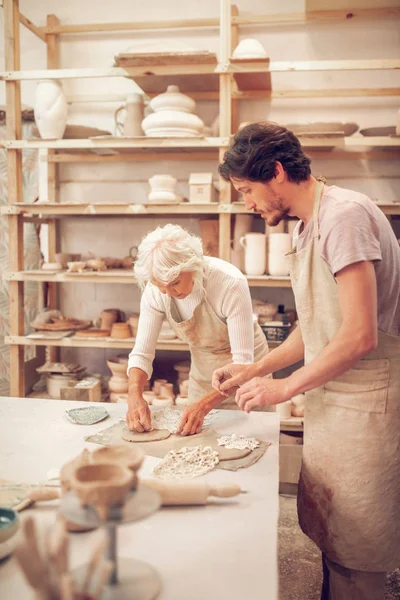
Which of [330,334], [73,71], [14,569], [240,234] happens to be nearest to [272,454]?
[330,334]

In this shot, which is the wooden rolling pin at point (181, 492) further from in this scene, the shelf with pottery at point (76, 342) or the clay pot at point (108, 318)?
the clay pot at point (108, 318)

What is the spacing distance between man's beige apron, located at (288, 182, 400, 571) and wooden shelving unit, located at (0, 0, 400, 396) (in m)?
1.76

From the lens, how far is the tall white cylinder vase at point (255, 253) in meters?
3.54

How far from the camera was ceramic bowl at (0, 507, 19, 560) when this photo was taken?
112cm

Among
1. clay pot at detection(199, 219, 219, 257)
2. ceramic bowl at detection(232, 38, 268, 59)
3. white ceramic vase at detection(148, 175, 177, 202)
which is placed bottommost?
clay pot at detection(199, 219, 219, 257)

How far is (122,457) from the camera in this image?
1.07 metres

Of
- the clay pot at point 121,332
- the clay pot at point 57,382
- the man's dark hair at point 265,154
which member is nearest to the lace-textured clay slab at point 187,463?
the man's dark hair at point 265,154

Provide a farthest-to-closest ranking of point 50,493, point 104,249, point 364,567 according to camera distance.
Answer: point 104,249, point 364,567, point 50,493

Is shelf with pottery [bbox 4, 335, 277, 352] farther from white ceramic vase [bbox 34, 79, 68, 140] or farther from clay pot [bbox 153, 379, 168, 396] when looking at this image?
white ceramic vase [bbox 34, 79, 68, 140]

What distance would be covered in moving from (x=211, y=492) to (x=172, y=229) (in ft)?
3.67

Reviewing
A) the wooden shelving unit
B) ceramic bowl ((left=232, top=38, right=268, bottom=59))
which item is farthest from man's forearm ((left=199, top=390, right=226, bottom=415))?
ceramic bowl ((left=232, top=38, right=268, bottom=59))

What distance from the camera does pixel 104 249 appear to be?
432 cm

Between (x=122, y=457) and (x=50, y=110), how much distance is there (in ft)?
10.4

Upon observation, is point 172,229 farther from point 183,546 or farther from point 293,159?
point 183,546
